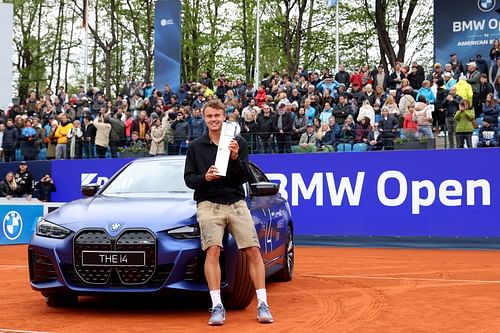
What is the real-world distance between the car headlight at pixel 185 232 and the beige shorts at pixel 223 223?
0.57 ft

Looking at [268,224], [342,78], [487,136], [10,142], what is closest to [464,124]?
[487,136]

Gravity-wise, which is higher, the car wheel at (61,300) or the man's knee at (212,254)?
the man's knee at (212,254)

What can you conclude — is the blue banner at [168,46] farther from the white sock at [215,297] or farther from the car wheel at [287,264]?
the white sock at [215,297]

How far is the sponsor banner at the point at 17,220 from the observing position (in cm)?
1992

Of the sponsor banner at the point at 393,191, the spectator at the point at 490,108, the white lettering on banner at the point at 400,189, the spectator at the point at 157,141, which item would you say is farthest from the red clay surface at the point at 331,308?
the spectator at the point at 157,141

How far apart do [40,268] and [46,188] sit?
53.0 ft

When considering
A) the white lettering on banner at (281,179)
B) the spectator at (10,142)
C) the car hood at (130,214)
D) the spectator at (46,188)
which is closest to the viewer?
the car hood at (130,214)

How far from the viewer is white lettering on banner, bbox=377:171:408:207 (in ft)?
57.5

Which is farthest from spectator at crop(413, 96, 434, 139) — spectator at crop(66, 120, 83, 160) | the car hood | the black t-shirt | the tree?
the tree

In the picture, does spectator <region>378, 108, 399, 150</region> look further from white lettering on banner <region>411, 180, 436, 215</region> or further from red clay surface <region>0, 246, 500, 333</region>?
red clay surface <region>0, 246, 500, 333</region>

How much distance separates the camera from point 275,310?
8336 mm

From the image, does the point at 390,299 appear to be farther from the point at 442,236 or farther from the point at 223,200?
the point at 442,236

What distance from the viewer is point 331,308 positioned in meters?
8.47

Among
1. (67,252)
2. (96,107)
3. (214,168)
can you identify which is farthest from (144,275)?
(96,107)
